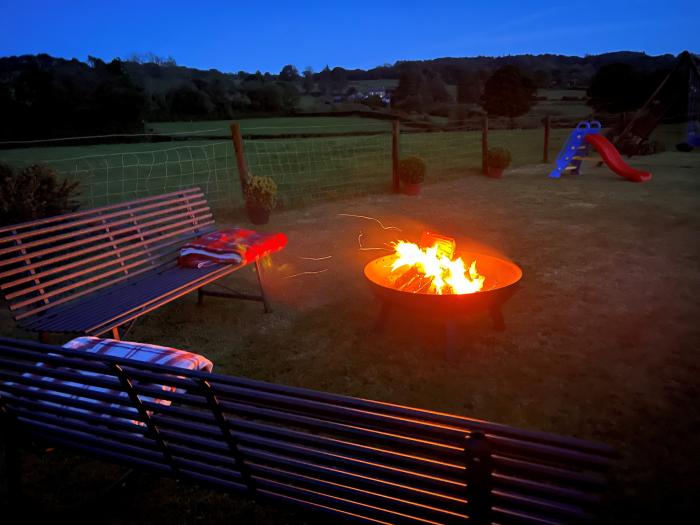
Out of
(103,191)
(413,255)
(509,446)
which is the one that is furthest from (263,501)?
(103,191)

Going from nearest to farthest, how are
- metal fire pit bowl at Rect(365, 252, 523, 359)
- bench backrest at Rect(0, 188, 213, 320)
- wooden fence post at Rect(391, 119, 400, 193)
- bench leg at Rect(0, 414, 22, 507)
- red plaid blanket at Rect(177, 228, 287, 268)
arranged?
bench leg at Rect(0, 414, 22, 507)
bench backrest at Rect(0, 188, 213, 320)
metal fire pit bowl at Rect(365, 252, 523, 359)
red plaid blanket at Rect(177, 228, 287, 268)
wooden fence post at Rect(391, 119, 400, 193)

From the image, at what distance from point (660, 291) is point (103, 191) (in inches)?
Answer: 539

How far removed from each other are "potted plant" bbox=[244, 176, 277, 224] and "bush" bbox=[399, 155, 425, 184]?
11.2 ft

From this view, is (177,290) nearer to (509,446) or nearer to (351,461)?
(351,461)

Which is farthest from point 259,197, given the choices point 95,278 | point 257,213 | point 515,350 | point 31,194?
point 515,350

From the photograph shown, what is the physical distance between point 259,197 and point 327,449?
22.4ft

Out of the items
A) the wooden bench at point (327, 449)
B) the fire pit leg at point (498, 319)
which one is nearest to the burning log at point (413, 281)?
the fire pit leg at point (498, 319)

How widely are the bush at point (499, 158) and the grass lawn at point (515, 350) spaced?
512 cm

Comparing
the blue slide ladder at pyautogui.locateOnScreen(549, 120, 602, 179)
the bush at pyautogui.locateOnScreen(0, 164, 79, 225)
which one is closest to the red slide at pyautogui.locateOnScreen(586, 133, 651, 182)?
the blue slide ladder at pyautogui.locateOnScreen(549, 120, 602, 179)

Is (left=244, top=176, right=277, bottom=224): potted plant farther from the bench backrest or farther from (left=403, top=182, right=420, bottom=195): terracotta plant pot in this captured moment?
(left=403, top=182, right=420, bottom=195): terracotta plant pot

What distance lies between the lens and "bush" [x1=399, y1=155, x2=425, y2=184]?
32.6ft

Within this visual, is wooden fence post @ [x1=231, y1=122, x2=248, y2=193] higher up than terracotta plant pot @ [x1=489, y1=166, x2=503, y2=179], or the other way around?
wooden fence post @ [x1=231, y1=122, x2=248, y2=193]

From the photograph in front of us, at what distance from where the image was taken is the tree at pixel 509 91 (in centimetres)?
3788

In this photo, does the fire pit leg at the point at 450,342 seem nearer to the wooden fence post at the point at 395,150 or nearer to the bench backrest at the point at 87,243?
the bench backrest at the point at 87,243
